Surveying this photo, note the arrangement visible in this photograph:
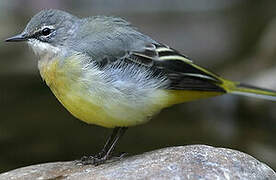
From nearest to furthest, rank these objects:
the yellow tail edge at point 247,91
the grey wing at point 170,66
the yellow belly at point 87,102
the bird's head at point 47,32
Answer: the yellow belly at point 87,102
the bird's head at point 47,32
the grey wing at point 170,66
the yellow tail edge at point 247,91

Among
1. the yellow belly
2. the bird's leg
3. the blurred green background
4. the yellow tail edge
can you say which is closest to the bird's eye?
the yellow belly

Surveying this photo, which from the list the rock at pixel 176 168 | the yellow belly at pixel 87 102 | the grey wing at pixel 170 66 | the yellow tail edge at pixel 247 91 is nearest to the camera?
the rock at pixel 176 168

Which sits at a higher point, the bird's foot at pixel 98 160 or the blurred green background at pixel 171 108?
the bird's foot at pixel 98 160

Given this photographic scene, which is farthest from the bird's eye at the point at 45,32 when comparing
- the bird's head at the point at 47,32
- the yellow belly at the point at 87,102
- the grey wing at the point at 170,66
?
the grey wing at the point at 170,66

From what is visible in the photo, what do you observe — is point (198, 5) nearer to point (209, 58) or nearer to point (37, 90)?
point (209, 58)

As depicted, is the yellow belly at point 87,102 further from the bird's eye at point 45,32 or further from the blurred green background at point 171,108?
Answer: the blurred green background at point 171,108

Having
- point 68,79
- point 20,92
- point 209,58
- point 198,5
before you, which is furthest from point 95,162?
point 198,5

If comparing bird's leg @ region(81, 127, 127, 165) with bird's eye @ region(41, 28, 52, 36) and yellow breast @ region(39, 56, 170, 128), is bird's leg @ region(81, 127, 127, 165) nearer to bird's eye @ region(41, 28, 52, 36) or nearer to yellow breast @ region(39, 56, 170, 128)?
yellow breast @ region(39, 56, 170, 128)
